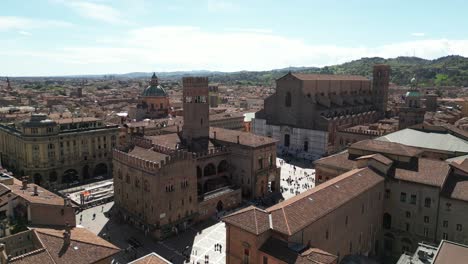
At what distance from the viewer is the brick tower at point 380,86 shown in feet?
361

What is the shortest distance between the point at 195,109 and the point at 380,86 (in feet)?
231

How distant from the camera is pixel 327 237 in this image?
1383 inches

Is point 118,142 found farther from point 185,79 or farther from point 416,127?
point 416,127

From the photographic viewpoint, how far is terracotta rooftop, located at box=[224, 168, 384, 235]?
101 ft

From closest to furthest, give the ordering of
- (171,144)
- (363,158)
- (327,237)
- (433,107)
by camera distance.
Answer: (327,237), (363,158), (171,144), (433,107)

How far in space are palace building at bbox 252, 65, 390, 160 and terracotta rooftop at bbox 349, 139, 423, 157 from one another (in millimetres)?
36004

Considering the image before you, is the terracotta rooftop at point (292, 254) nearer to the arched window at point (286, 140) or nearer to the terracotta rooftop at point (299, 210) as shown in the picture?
the terracotta rooftop at point (299, 210)

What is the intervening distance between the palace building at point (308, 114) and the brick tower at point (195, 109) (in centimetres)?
3550

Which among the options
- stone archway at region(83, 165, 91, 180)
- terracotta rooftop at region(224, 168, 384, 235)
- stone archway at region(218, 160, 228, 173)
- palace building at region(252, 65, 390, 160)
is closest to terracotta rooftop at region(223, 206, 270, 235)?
terracotta rooftop at region(224, 168, 384, 235)

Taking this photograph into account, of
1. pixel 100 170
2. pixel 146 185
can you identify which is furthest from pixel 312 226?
pixel 100 170

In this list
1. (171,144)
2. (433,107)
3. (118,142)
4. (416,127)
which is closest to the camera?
(171,144)

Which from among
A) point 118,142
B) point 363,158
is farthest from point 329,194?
point 118,142

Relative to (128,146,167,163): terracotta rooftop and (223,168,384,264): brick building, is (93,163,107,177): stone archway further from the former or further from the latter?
(223,168,384,264): brick building

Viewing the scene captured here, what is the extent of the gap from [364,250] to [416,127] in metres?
28.8
